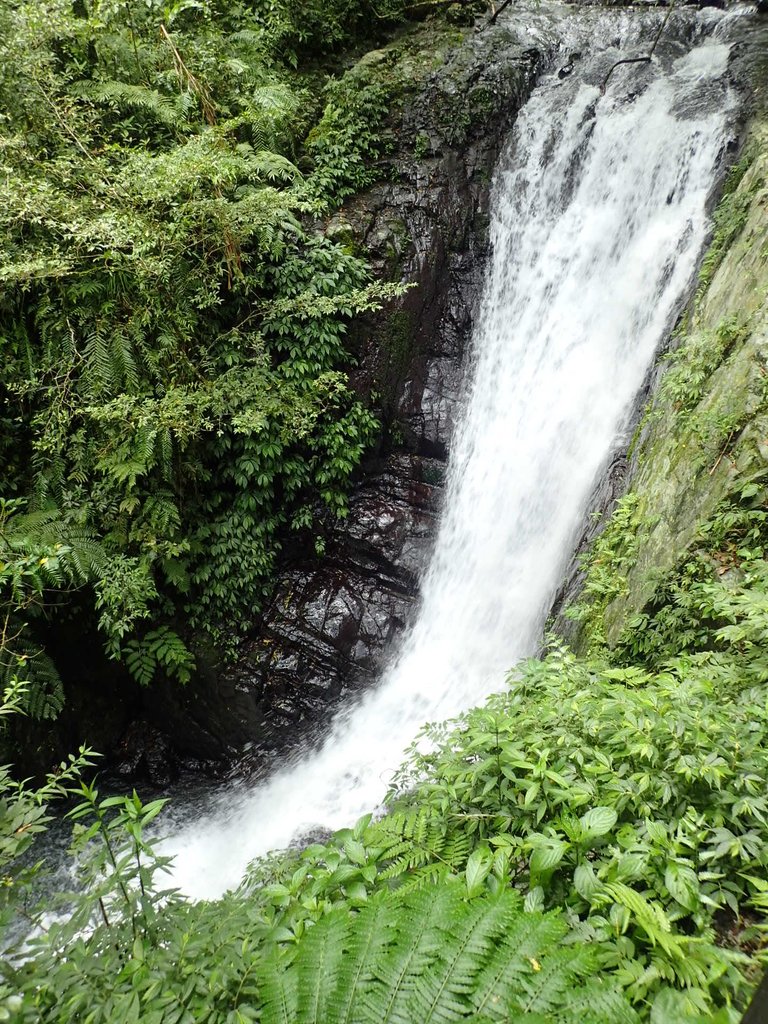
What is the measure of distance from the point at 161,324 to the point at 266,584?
3.50 meters

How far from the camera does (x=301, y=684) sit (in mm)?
7141

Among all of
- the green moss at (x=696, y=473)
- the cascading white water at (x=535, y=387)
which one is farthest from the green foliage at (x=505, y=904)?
the cascading white water at (x=535, y=387)

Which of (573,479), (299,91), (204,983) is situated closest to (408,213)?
(299,91)

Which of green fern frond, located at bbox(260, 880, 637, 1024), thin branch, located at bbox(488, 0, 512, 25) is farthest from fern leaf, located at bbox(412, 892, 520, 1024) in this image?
thin branch, located at bbox(488, 0, 512, 25)

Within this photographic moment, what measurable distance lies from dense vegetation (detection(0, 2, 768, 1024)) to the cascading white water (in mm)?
1051

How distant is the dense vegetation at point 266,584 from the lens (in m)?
1.52

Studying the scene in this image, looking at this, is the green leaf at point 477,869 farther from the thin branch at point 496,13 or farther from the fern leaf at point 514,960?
the thin branch at point 496,13

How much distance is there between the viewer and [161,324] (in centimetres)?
634

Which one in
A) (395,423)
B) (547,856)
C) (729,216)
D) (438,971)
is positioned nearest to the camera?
(438,971)

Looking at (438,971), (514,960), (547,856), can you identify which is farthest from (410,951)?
(547,856)

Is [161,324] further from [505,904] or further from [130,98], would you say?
[505,904]

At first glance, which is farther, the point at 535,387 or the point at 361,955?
the point at 535,387

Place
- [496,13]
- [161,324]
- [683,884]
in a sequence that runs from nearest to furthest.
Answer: [683,884], [161,324], [496,13]

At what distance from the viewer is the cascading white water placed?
622 cm
